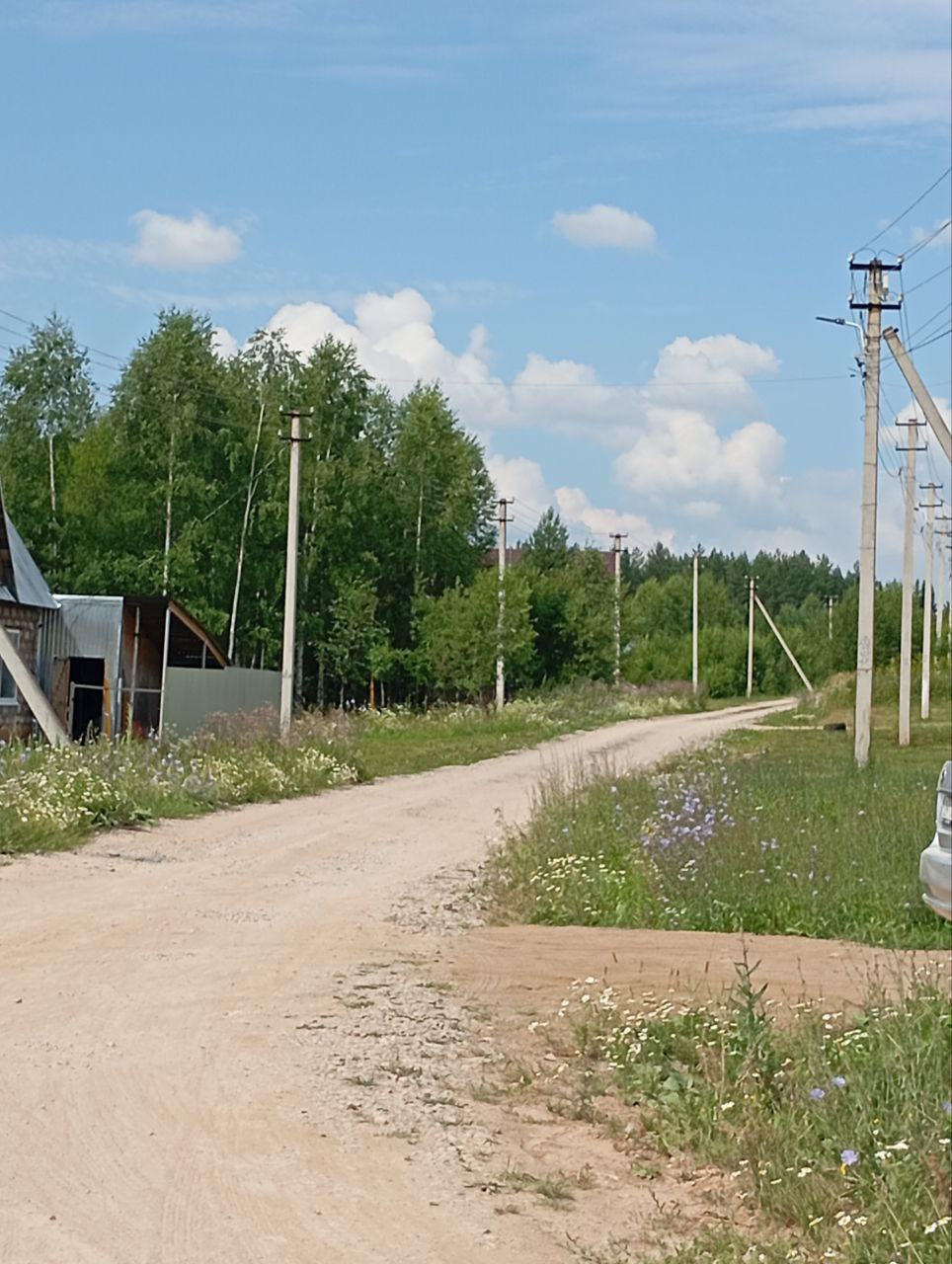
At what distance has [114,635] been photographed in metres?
33.3

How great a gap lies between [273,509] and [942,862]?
1728 inches

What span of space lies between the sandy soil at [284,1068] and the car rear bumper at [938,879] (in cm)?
156

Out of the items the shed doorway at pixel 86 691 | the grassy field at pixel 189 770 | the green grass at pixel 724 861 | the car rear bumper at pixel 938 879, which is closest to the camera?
the car rear bumper at pixel 938 879

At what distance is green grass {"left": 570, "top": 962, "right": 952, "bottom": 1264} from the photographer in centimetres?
527

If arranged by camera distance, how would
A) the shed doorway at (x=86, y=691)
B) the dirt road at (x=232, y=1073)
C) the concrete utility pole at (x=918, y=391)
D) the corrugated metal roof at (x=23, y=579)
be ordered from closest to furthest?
the dirt road at (x=232, y=1073) → the concrete utility pole at (x=918, y=391) → the corrugated metal roof at (x=23, y=579) → the shed doorway at (x=86, y=691)

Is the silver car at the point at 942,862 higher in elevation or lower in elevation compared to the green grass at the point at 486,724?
higher

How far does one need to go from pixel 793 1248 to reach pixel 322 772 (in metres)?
17.9

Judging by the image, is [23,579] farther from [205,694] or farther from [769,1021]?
[769,1021]

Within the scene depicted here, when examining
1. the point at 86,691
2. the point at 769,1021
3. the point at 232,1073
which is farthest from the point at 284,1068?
the point at 86,691

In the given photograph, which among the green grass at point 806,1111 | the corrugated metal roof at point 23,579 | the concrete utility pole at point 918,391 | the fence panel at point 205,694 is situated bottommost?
the green grass at point 806,1111

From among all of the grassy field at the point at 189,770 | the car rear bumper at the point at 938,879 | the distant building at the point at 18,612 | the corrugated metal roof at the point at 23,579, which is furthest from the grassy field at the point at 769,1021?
the corrugated metal roof at the point at 23,579

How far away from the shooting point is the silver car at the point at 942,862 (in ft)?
21.8

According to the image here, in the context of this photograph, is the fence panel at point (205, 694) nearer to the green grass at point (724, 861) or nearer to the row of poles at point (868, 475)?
the row of poles at point (868, 475)

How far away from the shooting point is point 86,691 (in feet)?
114
